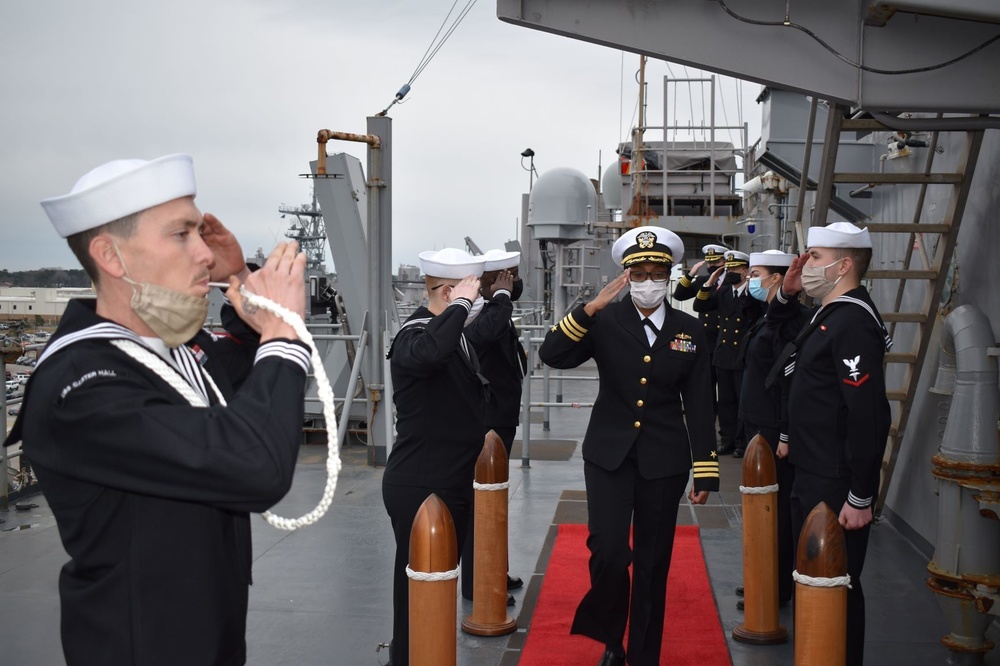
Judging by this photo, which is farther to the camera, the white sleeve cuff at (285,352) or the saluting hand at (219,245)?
the saluting hand at (219,245)

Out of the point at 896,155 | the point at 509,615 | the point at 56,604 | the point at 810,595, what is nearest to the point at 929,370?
the point at 896,155

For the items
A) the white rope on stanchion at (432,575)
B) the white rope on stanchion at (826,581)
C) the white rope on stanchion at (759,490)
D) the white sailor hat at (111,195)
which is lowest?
the white rope on stanchion at (759,490)

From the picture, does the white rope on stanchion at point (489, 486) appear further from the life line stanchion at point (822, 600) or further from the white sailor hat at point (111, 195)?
the white sailor hat at point (111, 195)

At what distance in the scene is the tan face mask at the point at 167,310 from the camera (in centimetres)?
189

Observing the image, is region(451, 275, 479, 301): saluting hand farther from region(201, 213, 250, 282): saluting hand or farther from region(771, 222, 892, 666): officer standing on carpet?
region(201, 213, 250, 282): saluting hand

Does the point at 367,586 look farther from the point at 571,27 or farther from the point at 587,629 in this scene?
the point at 571,27

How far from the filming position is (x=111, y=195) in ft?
6.12

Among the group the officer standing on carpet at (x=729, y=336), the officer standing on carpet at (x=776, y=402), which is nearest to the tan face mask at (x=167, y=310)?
the officer standing on carpet at (x=776, y=402)

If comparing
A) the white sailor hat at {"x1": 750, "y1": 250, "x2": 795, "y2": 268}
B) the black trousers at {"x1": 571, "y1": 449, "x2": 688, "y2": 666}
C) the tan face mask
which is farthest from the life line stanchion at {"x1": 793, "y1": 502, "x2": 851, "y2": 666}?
the white sailor hat at {"x1": 750, "y1": 250, "x2": 795, "y2": 268}

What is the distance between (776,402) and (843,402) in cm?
158

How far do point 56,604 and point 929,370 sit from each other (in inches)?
213

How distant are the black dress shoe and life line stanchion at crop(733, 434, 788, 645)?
0.80 meters

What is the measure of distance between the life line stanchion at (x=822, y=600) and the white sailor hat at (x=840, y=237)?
5.39 ft

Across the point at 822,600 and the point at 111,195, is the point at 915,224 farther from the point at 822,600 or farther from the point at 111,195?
the point at 111,195
